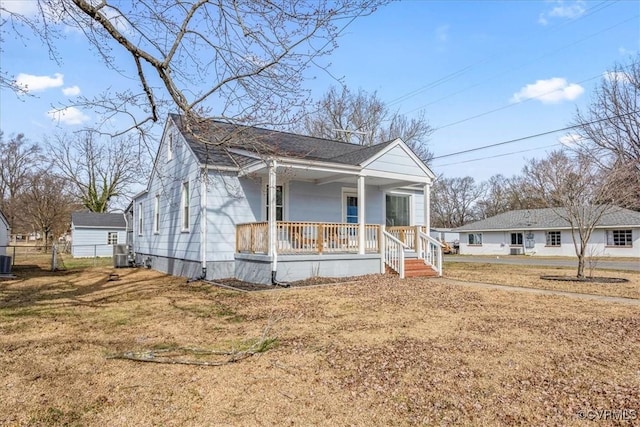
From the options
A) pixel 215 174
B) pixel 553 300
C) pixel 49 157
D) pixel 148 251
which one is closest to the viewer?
pixel 553 300

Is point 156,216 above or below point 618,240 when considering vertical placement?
above

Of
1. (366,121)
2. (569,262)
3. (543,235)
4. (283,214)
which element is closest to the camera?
(283,214)

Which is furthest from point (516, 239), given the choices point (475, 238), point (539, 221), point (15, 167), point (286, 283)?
point (15, 167)

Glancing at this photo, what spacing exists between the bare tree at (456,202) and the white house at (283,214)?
47.2 m

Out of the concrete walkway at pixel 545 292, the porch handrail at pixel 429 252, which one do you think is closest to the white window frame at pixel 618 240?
the porch handrail at pixel 429 252

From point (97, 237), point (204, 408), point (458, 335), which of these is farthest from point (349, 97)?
point (204, 408)

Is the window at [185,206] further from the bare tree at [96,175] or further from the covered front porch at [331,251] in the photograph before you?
the bare tree at [96,175]

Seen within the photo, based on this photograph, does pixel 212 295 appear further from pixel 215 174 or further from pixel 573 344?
pixel 573 344

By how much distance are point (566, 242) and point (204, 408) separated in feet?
118

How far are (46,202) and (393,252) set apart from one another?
34.3 m

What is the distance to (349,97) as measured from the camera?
2928 centimetres

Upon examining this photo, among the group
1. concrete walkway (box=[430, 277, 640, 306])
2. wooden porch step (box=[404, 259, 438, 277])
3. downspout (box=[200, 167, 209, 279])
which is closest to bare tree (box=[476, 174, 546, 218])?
wooden porch step (box=[404, 259, 438, 277])

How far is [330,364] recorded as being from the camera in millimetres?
4434

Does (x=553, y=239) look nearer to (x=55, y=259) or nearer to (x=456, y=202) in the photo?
(x=456, y=202)
